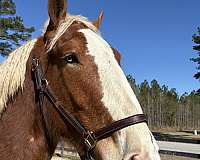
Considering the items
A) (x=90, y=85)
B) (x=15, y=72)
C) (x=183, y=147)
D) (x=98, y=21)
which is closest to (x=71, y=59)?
(x=90, y=85)

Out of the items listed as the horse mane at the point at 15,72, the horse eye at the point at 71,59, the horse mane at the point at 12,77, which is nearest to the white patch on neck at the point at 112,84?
the horse eye at the point at 71,59

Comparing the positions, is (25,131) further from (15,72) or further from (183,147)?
(183,147)

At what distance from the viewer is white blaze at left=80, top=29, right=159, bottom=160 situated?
222 centimetres

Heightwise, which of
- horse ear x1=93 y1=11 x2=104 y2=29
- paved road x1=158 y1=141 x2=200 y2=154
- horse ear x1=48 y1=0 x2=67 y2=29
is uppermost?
horse ear x1=48 y1=0 x2=67 y2=29

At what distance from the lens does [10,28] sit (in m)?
26.4

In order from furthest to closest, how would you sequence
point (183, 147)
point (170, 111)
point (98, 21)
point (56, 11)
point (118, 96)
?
point (170, 111), point (183, 147), point (98, 21), point (56, 11), point (118, 96)

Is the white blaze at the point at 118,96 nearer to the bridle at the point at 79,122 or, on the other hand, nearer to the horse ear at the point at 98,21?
the bridle at the point at 79,122

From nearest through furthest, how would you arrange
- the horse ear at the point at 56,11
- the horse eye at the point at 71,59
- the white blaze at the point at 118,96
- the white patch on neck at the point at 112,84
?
the white blaze at the point at 118,96 → the white patch on neck at the point at 112,84 → the horse eye at the point at 71,59 → the horse ear at the point at 56,11

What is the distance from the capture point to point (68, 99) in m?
2.53

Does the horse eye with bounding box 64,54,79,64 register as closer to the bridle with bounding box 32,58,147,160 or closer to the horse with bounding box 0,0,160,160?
the horse with bounding box 0,0,160,160

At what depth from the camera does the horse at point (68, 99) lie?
7.60ft

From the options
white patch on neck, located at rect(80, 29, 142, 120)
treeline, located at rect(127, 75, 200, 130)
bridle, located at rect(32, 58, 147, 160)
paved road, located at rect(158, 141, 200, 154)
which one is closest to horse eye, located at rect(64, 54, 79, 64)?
white patch on neck, located at rect(80, 29, 142, 120)

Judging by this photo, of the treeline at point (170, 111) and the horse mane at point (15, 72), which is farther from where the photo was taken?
the treeline at point (170, 111)

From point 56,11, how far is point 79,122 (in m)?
0.83
